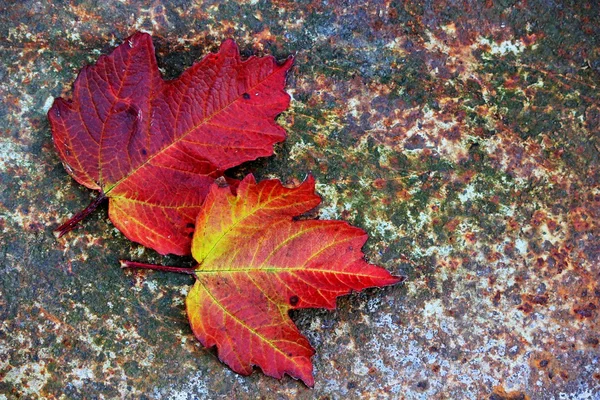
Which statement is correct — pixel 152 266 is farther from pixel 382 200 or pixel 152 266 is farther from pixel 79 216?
pixel 382 200

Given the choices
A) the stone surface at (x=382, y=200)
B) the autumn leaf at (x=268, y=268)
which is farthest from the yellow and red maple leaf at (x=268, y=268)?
the stone surface at (x=382, y=200)

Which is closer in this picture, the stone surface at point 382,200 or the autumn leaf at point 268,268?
the autumn leaf at point 268,268

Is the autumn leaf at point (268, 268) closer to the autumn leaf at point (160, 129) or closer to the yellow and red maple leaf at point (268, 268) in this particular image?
the yellow and red maple leaf at point (268, 268)

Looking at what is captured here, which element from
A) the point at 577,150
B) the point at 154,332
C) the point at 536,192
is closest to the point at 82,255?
the point at 154,332

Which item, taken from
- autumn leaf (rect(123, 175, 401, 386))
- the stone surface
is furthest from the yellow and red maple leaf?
the stone surface

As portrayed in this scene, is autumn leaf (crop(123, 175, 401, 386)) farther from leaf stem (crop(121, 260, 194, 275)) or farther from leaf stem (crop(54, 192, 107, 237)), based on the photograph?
leaf stem (crop(54, 192, 107, 237))

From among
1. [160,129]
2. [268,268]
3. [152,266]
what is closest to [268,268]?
[268,268]
